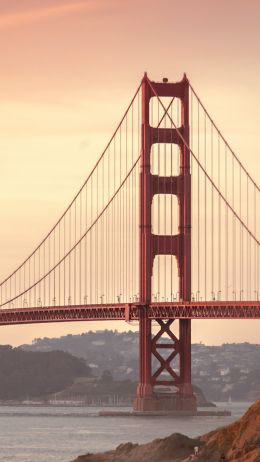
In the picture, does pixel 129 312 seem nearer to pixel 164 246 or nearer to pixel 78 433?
pixel 164 246

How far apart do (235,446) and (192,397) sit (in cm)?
5859

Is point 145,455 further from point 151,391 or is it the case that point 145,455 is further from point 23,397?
point 23,397

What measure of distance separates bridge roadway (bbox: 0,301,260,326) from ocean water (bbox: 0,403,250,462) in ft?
15.7

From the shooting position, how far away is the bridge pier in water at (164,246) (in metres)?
97.8

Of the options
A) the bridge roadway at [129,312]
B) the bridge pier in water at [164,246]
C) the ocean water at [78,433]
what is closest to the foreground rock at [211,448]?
the ocean water at [78,433]

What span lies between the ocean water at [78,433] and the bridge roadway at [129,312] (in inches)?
188

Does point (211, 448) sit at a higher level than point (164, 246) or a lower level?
lower

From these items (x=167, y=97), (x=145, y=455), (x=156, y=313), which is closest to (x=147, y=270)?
(x=156, y=313)

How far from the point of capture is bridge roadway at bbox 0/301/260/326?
9194cm

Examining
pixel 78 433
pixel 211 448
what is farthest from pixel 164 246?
pixel 211 448

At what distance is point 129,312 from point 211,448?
54.1 meters

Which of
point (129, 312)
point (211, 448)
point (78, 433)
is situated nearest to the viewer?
point (211, 448)

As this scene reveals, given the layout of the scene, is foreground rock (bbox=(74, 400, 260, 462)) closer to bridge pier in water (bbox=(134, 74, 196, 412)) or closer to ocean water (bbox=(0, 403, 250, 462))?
ocean water (bbox=(0, 403, 250, 462))

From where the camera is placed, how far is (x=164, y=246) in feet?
322
